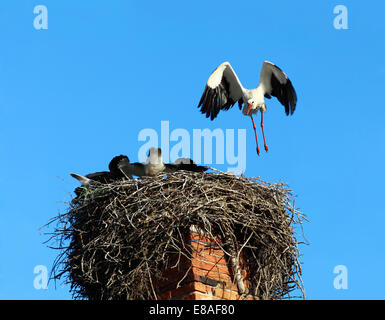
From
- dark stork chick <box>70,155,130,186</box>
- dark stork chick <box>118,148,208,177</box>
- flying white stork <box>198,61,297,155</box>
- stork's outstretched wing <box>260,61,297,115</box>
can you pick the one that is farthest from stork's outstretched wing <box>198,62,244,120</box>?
dark stork chick <box>70,155,130,186</box>

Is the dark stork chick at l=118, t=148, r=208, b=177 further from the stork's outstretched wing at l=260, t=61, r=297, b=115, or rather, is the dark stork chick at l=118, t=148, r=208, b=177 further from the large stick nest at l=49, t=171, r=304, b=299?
the stork's outstretched wing at l=260, t=61, r=297, b=115

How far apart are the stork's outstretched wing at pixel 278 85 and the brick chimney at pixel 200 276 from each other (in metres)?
4.74

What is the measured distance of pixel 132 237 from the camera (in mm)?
6730

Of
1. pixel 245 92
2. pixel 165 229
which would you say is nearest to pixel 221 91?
pixel 245 92

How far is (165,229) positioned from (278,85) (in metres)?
5.20

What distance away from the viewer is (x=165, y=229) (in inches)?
260

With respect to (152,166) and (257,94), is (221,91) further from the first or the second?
(152,166)

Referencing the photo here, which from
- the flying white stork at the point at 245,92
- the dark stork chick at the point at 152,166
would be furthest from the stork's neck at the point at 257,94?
the dark stork chick at the point at 152,166

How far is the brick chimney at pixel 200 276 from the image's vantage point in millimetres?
6453

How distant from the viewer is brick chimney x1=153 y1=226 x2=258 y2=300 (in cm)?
645

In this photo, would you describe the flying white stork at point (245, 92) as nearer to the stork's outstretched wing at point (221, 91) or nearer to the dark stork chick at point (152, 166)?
the stork's outstretched wing at point (221, 91)

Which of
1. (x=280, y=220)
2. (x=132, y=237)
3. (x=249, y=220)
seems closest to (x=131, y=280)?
(x=132, y=237)

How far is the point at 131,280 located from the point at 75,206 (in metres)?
1.65
